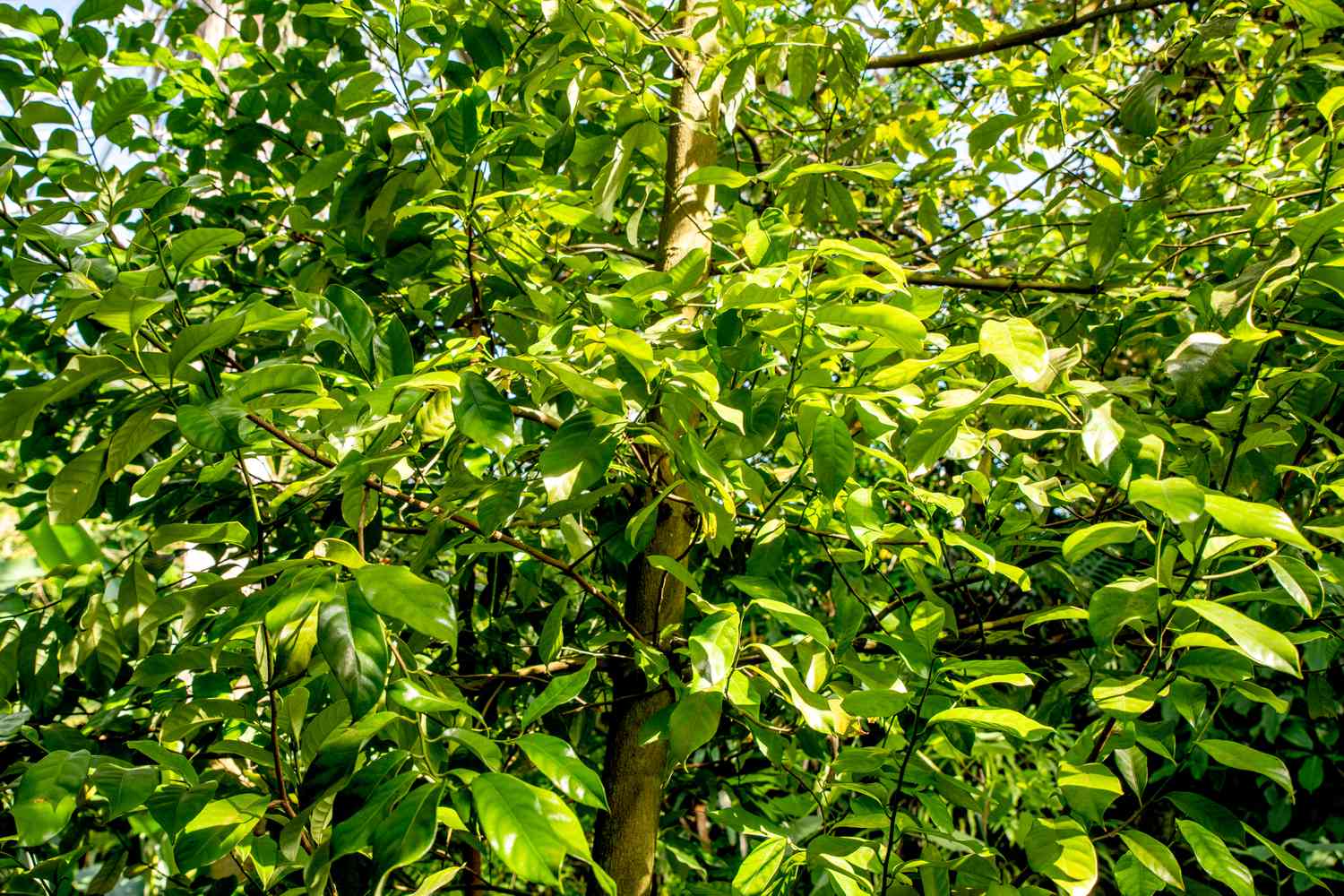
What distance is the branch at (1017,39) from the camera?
1570 millimetres

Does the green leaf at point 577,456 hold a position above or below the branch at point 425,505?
above

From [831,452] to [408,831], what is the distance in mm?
509

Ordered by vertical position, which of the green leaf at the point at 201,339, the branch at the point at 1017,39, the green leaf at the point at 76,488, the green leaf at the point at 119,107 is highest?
the branch at the point at 1017,39

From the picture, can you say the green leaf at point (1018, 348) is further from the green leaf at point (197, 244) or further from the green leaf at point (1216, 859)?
the green leaf at point (197, 244)

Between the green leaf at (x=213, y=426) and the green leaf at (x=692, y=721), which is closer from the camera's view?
the green leaf at (x=213, y=426)

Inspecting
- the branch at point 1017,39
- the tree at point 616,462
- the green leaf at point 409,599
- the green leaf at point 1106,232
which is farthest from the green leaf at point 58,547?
the branch at point 1017,39

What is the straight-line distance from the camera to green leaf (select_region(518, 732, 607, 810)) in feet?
2.34

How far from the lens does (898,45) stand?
2268 mm

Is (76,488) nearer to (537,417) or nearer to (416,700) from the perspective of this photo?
(416,700)

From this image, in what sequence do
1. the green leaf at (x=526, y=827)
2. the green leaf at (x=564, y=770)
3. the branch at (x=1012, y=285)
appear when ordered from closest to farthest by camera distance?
the green leaf at (x=526, y=827), the green leaf at (x=564, y=770), the branch at (x=1012, y=285)

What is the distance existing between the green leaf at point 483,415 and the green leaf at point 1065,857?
0.66m

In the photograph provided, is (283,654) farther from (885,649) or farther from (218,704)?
(885,649)

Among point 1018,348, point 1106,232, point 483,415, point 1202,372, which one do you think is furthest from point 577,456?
point 1106,232

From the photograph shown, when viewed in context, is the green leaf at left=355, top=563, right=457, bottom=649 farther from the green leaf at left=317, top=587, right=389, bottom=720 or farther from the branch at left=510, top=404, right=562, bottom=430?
the branch at left=510, top=404, right=562, bottom=430
